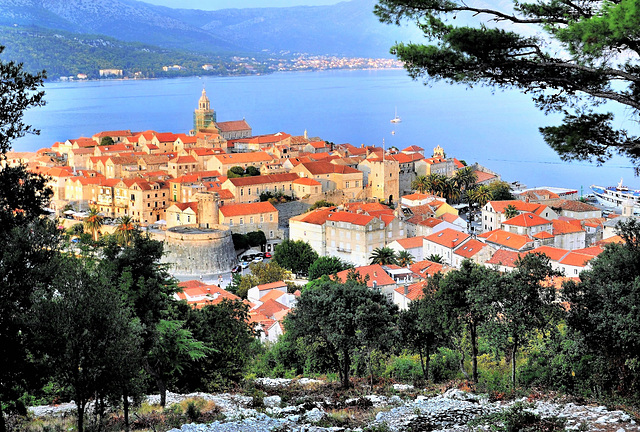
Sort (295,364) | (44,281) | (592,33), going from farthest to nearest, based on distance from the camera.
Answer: (295,364) < (44,281) < (592,33)

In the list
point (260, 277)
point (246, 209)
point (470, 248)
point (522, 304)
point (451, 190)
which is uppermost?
point (451, 190)

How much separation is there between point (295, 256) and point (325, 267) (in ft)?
10.3

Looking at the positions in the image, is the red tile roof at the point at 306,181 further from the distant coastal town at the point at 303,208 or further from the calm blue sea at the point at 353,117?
the calm blue sea at the point at 353,117

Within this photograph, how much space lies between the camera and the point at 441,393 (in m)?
11.6

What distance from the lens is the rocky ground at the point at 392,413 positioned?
898 cm

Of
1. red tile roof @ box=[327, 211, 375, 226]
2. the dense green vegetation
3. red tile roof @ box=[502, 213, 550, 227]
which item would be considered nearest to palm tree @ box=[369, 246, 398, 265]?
red tile roof @ box=[327, 211, 375, 226]

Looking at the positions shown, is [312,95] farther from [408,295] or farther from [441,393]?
[441,393]

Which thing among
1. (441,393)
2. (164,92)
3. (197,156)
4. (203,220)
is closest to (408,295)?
(441,393)

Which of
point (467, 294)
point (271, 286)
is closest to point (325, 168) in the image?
point (271, 286)

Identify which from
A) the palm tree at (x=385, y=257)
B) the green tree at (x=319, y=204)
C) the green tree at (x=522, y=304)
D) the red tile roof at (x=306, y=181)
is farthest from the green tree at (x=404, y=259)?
the green tree at (x=522, y=304)

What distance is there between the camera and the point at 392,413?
9984 mm

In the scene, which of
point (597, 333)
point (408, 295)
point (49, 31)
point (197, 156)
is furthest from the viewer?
point (49, 31)

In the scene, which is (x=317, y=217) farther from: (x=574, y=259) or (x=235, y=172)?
(x=574, y=259)

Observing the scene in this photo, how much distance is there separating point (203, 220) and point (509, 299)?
2933 centimetres
